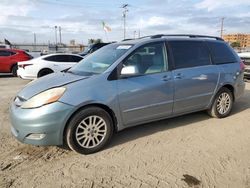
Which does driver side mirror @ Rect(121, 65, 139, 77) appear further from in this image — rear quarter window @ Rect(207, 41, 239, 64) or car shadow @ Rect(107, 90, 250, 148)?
rear quarter window @ Rect(207, 41, 239, 64)

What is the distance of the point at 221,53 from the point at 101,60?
2.67 metres

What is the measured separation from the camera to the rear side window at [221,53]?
18.5ft

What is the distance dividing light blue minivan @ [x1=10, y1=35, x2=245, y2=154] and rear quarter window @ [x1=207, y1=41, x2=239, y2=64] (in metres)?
0.02

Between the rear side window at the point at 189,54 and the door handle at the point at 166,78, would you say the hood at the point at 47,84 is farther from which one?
the rear side window at the point at 189,54

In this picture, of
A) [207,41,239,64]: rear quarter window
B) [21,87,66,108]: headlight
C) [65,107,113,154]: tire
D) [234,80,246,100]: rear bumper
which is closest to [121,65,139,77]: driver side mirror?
[65,107,113,154]: tire

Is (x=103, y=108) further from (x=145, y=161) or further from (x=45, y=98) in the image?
(x=145, y=161)

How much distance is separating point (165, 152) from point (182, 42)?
2.19 meters

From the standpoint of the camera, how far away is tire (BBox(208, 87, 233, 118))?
5.66 m

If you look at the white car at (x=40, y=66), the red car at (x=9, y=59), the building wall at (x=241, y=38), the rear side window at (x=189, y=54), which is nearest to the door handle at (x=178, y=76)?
the rear side window at (x=189, y=54)

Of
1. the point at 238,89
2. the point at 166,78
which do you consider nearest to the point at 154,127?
the point at 166,78

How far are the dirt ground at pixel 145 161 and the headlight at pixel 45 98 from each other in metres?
0.78

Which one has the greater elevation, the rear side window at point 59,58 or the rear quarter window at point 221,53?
the rear quarter window at point 221,53

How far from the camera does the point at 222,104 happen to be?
227 inches

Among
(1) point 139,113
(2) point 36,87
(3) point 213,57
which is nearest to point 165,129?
(1) point 139,113
